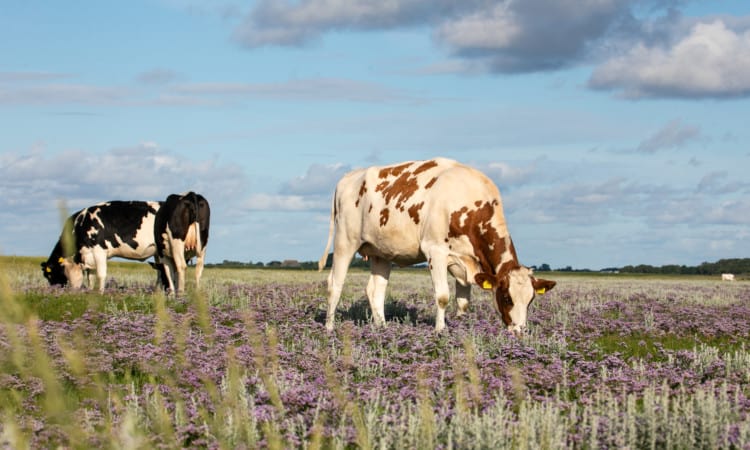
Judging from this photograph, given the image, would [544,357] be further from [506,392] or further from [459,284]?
[459,284]

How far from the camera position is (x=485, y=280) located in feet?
45.3

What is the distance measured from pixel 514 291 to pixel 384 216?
10.0 ft

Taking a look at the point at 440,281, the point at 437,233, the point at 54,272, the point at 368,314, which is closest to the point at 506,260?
the point at 440,281

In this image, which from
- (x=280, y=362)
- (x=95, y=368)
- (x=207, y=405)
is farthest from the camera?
(x=280, y=362)

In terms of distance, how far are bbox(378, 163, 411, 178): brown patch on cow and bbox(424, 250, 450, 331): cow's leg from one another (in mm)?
2009

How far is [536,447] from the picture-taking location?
625 centimetres

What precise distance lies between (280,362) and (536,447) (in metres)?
5.04

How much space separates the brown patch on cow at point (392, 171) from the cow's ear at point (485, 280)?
3.05 meters

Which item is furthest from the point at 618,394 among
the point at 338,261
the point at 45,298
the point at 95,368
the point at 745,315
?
the point at 45,298

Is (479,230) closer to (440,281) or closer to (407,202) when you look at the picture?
(440,281)

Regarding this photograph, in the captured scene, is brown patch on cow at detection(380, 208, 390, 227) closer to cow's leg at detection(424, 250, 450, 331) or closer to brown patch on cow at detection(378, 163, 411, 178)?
brown patch on cow at detection(378, 163, 411, 178)

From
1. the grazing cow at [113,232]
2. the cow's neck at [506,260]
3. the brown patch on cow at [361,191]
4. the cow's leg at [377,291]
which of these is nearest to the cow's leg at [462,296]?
the cow's neck at [506,260]

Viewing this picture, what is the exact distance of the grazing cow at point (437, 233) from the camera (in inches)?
547

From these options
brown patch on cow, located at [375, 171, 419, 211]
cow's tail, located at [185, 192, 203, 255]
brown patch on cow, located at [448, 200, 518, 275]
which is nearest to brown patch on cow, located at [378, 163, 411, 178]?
brown patch on cow, located at [375, 171, 419, 211]
